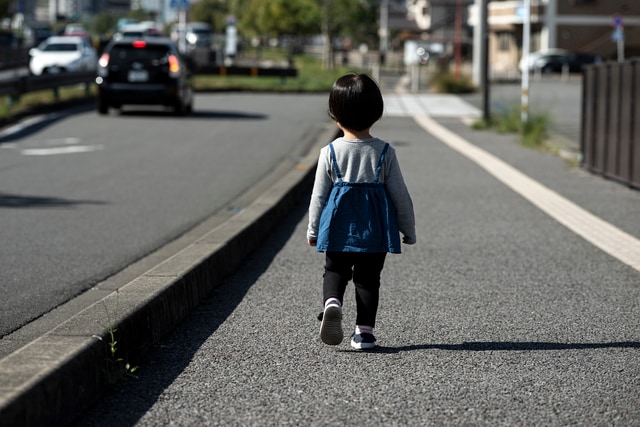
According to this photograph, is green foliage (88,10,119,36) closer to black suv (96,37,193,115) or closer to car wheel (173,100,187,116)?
car wheel (173,100,187,116)

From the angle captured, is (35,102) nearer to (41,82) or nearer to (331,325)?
(41,82)

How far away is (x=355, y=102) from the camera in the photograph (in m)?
5.14

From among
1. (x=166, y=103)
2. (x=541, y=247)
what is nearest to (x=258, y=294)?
(x=541, y=247)

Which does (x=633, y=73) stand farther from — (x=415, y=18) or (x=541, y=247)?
(x=415, y=18)

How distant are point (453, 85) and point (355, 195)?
36392 mm

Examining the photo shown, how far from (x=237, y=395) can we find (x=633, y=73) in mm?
9233

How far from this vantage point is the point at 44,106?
82.3ft

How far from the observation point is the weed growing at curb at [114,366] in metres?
4.62

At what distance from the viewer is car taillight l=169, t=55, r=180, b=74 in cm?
2403

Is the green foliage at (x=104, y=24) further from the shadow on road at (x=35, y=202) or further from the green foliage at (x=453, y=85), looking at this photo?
the shadow on road at (x=35, y=202)

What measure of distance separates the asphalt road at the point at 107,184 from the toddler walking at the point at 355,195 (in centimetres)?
147

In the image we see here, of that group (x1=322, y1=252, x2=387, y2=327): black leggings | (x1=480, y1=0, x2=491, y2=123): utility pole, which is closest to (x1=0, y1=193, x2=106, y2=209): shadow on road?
(x1=322, y1=252, x2=387, y2=327): black leggings

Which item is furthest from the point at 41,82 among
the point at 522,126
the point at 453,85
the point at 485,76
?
the point at 453,85

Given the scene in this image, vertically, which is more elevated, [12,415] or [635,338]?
[12,415]
